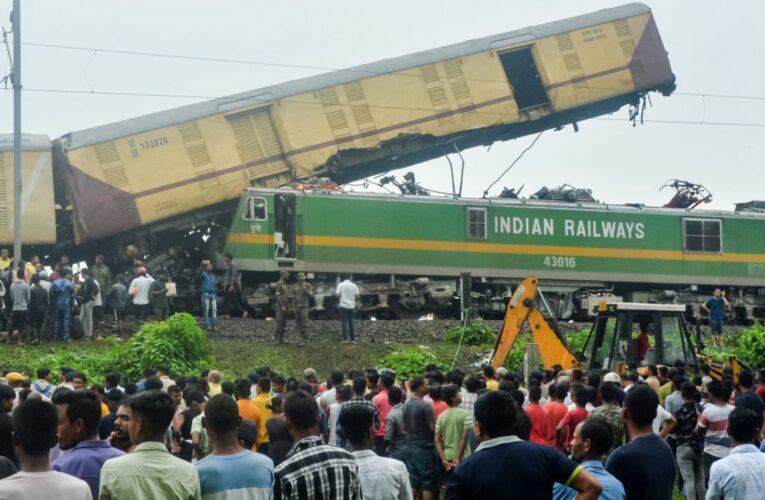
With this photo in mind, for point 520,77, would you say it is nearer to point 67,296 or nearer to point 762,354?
point 762,354

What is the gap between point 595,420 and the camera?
6445 millimetres

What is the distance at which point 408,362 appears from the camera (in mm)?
20031

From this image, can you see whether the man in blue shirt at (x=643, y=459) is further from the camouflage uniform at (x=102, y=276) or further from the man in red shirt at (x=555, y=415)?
the camouflage uniform at (x=102, y=276)

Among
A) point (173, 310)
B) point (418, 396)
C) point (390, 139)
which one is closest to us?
point (418, 396)

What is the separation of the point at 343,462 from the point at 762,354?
17.1 m

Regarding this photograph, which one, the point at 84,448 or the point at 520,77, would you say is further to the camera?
the point at 520,77

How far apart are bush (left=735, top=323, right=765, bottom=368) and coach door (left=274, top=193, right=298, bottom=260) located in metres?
9.59

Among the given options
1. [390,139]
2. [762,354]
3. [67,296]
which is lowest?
[762,354]

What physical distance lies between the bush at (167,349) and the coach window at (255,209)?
20.2 ft

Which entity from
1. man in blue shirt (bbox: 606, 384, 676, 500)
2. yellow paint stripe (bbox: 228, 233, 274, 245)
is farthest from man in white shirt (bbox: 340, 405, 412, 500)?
yellow paint stripe (bbox: 228, 233, 274, 245)

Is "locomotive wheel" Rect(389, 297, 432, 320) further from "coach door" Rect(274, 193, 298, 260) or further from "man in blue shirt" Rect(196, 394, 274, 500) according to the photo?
"man in blue shirt" Rect(196, 394, 274, 500)

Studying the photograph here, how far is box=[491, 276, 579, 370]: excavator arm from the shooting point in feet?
57.8

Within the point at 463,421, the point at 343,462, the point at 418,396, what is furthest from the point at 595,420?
the point at 418,396

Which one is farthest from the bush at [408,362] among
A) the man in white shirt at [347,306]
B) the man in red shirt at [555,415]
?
the man in red shirt at [555,415]
